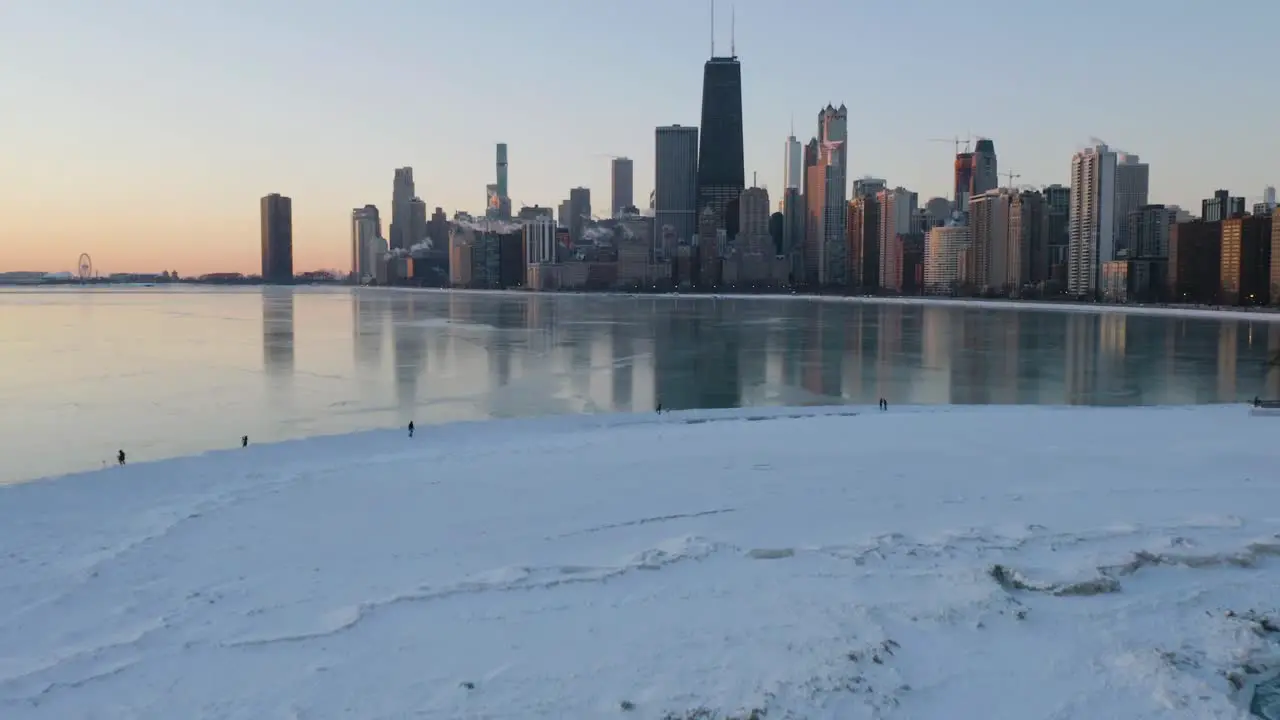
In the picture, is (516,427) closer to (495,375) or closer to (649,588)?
(649,588)

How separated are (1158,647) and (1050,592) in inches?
52.2

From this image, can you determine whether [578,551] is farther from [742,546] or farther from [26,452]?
[26,452]

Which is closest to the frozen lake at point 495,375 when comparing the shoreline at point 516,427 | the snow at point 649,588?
the shoreline at point 516,427

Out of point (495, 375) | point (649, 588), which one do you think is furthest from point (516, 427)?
point (495, 375)

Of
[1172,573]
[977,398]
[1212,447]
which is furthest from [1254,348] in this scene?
[1172,573]

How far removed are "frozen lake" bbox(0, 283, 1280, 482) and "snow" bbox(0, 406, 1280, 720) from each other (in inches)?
385

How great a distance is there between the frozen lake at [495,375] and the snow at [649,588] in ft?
32.1

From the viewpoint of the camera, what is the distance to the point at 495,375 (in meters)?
38.6

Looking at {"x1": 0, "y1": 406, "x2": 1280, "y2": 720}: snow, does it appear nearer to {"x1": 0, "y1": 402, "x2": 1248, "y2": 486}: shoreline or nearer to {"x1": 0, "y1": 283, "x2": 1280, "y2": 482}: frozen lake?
{"x1": 0, "y1": 402, "x2": 1248, "y2": 486}: shoreline

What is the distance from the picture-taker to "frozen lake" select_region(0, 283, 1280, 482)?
84.9 feet

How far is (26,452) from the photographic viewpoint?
21484 mm

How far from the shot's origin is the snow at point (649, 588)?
742 centimetres

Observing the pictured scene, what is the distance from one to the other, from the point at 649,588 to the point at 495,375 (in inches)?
1166

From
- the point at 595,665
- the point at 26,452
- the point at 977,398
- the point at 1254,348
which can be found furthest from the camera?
the point at 1254,348
